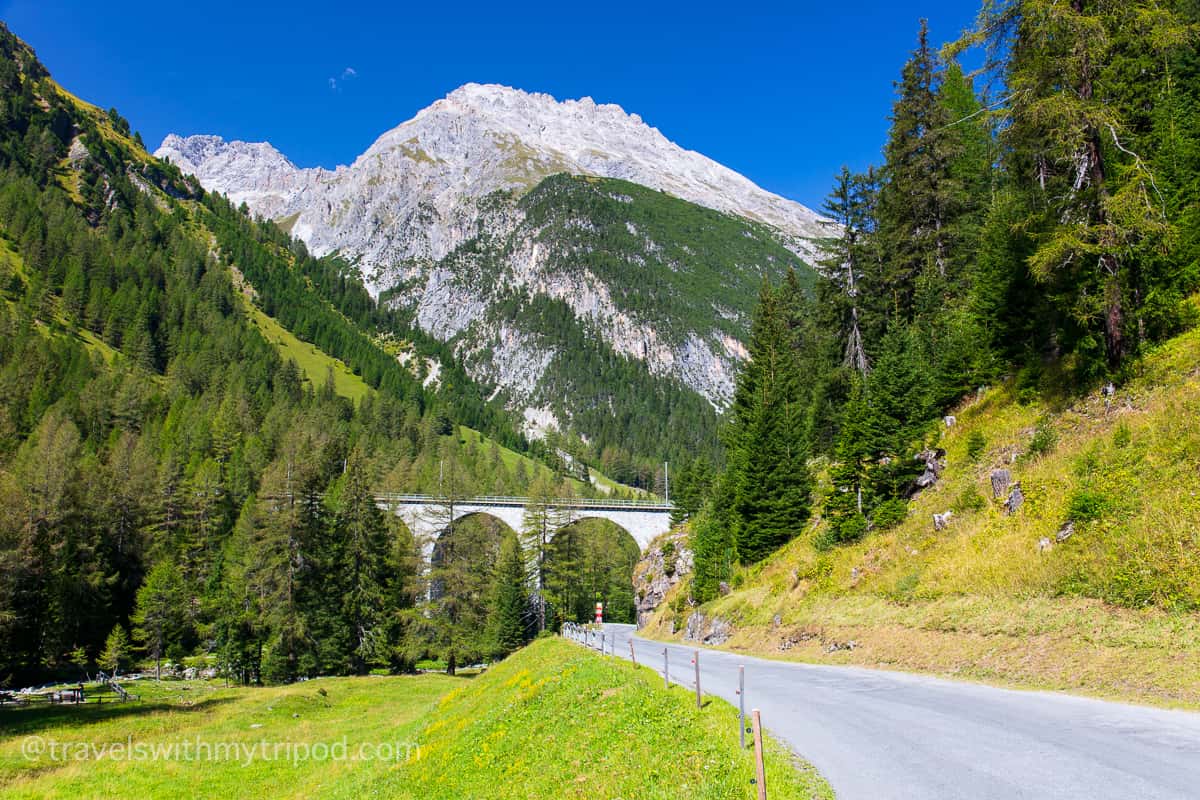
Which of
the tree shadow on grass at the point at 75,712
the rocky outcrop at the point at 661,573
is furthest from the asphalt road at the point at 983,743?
the rocky outcrop at the point at 661,573

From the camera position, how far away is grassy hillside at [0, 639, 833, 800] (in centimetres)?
918

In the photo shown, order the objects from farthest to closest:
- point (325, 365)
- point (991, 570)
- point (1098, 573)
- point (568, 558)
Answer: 1. point (325, 365)
2. point (568, 558)
3. point (991, 570)
4. point (1098, 573)

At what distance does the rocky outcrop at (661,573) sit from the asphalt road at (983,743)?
39.9m

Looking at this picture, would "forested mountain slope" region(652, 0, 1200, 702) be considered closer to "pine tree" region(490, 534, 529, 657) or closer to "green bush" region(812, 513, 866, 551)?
"green bush" region(812, 513, 866, 551)

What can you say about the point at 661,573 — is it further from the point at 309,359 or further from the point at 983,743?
the point at 309,359

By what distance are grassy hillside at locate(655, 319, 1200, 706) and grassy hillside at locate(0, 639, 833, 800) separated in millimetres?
7060

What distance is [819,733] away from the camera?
9.66 m

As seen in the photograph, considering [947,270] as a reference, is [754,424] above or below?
below

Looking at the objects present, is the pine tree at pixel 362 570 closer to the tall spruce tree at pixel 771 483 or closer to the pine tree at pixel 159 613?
the pine tree at pixel 159 613

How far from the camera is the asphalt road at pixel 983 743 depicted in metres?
6.43

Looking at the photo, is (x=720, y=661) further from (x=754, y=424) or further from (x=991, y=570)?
(x=754, y=424)

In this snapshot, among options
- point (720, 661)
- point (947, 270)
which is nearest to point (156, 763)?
point (720, 661)

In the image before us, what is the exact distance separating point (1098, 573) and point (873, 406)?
50.3ft

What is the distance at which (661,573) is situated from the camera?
A: 2254 inches
